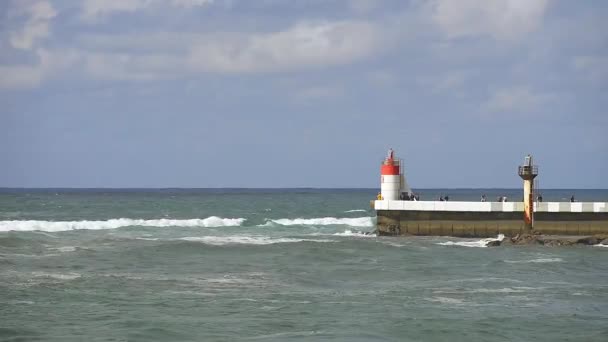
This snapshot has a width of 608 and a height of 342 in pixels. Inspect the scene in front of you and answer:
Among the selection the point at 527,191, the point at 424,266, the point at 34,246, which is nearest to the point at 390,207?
the point at 527,191

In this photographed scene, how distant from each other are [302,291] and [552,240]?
15.9 m

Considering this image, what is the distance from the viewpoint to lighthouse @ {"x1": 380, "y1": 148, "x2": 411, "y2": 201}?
4262 centimetres

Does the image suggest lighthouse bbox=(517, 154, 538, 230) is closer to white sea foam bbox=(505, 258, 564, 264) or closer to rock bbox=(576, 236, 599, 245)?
rock bbox=(576, 236, 599, 245)

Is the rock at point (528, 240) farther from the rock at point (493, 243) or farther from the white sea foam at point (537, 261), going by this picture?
the white sea foam at point (537, 261)

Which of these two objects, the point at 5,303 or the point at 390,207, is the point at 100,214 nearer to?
the point at 390,207

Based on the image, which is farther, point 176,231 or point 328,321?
point 176,231

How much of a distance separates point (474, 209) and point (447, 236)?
181 centimetres

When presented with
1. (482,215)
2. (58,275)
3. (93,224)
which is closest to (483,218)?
(482,215)

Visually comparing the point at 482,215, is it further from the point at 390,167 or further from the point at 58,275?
the point at 58,275

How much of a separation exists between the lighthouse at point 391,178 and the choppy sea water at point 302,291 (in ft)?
7.94

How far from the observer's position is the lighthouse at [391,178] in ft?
140

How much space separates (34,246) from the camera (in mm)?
39000

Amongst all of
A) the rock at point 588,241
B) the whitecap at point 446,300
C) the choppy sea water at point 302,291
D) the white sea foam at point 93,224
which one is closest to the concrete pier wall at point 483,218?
the rock at point 588,241

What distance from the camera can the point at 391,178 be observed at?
42656mm
